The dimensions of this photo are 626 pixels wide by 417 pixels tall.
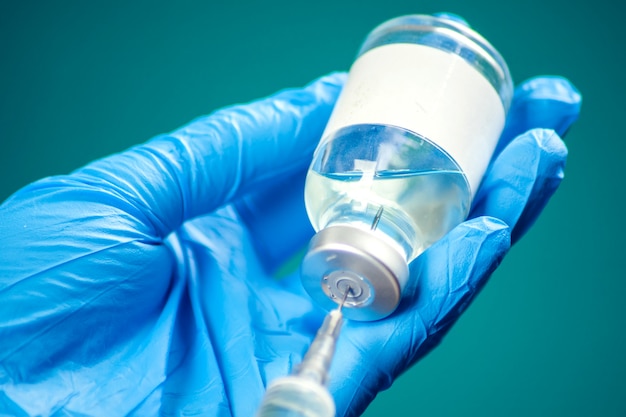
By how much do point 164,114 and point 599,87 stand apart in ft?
4.46

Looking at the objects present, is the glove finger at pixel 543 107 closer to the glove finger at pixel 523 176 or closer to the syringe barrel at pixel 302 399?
the glove finger at pixel 523 176

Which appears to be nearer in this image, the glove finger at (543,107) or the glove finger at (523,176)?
the glove finger at (523,176)

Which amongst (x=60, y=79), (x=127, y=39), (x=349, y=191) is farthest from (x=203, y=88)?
(x=349, y=191)

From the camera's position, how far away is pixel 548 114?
1293 millimetres

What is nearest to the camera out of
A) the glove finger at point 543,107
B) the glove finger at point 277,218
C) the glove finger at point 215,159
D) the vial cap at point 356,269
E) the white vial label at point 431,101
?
the vial cap at point 356,269

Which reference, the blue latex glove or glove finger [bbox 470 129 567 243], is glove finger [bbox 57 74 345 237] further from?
glove finger [bbox 470 129 567 243]

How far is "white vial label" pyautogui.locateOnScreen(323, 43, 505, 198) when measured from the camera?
0.98 metres

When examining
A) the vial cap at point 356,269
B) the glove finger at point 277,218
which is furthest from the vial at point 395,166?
the glove finger at point 277,218

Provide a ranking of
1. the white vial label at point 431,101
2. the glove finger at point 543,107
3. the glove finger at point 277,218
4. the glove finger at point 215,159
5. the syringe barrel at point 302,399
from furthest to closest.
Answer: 1. the glove finger at point 277,218
2. the glove finger at point 543,107
3. the glove finger at point 215,159
4. the white vial label at point 431,101
5. the syringe barrel at point 302,399

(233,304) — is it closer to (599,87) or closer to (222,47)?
(222,47)

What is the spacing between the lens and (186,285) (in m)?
1.24

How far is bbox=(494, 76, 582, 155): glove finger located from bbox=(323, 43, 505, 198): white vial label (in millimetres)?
250

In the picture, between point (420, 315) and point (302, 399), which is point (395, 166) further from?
point (302, 399)

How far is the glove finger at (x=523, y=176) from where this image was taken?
1.06 meters
